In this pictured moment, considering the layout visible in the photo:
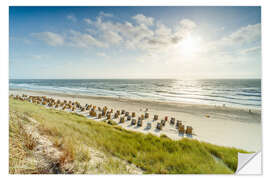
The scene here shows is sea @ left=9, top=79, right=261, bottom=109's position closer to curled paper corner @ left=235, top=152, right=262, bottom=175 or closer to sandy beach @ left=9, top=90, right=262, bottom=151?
sandy beach @ left=9, top=90, right=262, bottom=151

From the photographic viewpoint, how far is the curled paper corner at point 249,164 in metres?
1.73

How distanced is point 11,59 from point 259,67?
558cm

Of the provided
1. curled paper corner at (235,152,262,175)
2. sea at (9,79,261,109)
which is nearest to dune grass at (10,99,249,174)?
curled paper corner at (235,152,262,175)

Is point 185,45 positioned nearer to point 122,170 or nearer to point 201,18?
point 201,18

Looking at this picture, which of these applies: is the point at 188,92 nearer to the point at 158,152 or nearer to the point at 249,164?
the point at 249,164

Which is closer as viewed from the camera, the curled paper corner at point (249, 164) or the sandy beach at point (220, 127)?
the curled paper corner at point (249, 164)

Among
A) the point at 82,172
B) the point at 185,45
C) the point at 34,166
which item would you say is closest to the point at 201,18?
the point at 185,45

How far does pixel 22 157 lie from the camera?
148 centimetres

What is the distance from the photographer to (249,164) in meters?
1.83
